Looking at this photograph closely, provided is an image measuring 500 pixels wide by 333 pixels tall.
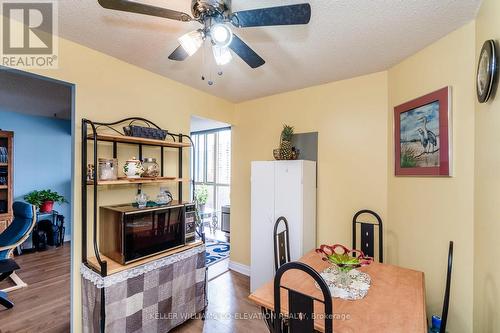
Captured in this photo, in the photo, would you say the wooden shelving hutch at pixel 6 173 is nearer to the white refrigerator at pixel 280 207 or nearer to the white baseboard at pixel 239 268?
the white baseboard at pixel 239 268

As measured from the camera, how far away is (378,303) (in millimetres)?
1339

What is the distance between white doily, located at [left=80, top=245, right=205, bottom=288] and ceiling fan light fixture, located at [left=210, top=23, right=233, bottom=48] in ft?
5.70

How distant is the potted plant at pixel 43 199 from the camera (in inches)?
162

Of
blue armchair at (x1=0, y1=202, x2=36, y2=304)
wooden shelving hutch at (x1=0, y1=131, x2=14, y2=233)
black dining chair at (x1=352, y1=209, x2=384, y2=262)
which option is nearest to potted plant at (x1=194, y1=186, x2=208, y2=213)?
blue armchair at (x1=0, y1=202, x2=36, y2=304)

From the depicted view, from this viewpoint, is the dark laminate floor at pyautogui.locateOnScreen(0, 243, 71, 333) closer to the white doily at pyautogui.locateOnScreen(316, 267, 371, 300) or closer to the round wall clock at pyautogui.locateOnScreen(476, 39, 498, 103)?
the white doily at pyautogui.locateOnScreen(316, 267, 371, 300)

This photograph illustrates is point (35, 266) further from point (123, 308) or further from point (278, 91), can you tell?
point (278, 91)

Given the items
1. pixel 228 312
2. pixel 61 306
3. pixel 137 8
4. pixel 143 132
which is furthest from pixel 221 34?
pixel 61 306

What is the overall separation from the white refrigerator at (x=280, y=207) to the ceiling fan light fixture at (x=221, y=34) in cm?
161

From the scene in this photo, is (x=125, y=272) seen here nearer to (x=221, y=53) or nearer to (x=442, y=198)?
(x=221, y=53)

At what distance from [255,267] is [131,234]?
1.57 meters

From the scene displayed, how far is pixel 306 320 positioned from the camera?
107cm

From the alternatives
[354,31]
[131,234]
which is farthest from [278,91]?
[131,234]

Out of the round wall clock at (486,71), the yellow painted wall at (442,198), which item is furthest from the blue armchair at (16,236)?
the round wall clock at (486,71)

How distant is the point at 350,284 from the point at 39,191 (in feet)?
17.6
